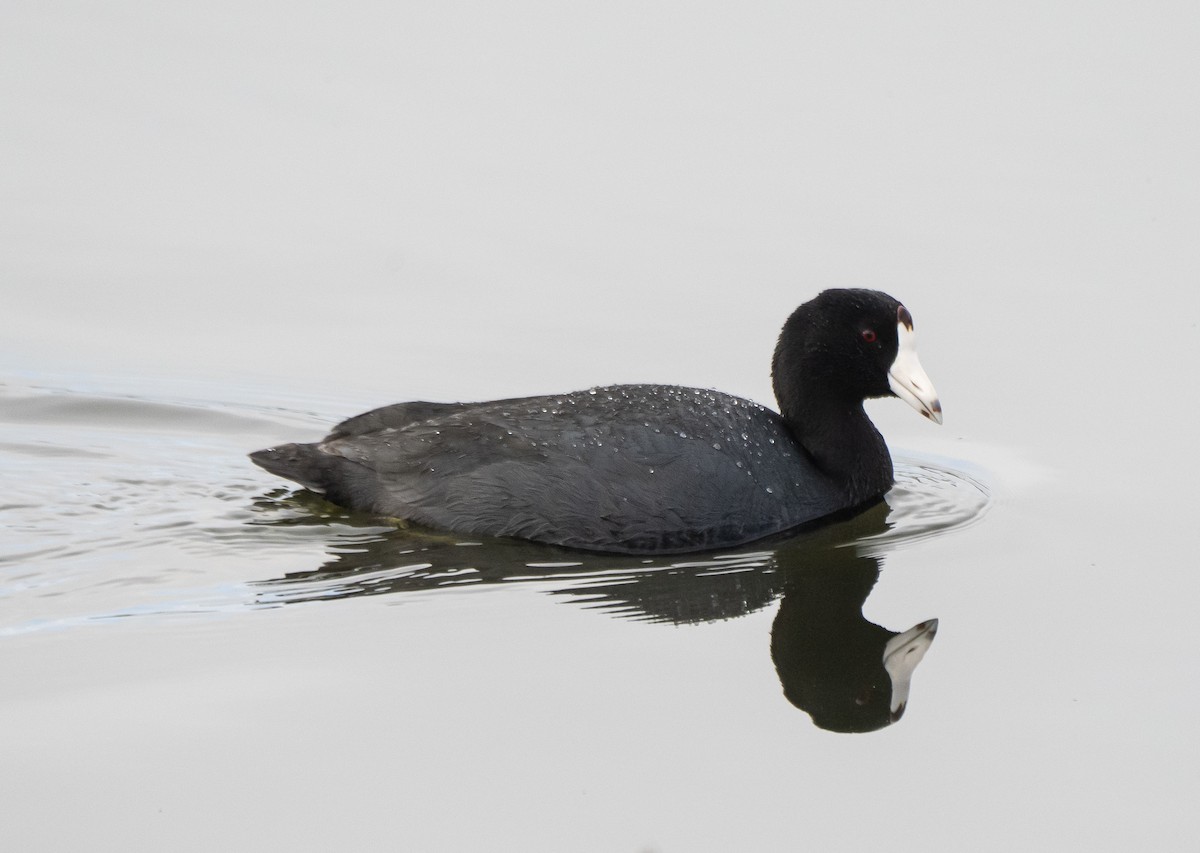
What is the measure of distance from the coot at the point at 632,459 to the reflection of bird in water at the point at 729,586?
13 centimetres

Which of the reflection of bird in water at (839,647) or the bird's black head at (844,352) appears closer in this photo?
the reflection of bird in water at (839,647)

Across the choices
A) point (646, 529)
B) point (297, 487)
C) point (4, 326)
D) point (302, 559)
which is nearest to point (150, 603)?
point (302, 559)

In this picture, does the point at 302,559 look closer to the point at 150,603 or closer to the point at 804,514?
the point at 150,603

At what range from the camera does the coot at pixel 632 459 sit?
756 centimetres

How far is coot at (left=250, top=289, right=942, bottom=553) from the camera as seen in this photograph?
7562mm

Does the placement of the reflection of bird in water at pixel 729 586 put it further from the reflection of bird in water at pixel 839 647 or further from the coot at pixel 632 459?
the coot at pixel 632 459

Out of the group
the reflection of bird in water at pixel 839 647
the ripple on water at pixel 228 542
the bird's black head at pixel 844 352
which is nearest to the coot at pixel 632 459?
the bird's black head at pixel 844 352

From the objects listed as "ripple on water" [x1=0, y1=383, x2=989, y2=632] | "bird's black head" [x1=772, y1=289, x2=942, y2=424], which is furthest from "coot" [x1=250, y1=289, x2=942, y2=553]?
"ripple on water" [x1=0, y1=383, x2=989, y2=632]

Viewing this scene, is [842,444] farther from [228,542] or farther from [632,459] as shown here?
[228,542]

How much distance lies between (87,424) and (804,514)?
4.02 m

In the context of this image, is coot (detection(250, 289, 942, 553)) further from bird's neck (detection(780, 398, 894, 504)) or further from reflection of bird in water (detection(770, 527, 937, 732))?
reflection of bird in water (detection(770, 527, 937, 732))

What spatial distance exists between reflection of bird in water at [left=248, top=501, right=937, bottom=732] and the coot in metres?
0.13

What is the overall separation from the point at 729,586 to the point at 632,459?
2.45 ft

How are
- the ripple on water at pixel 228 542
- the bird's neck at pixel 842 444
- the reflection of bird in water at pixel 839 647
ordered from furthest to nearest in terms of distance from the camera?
1. the bird's neck at pixel 842 444
2. the ripple on water at pixel 228 542
3. the reflection of bird in water at pixel 839 647
